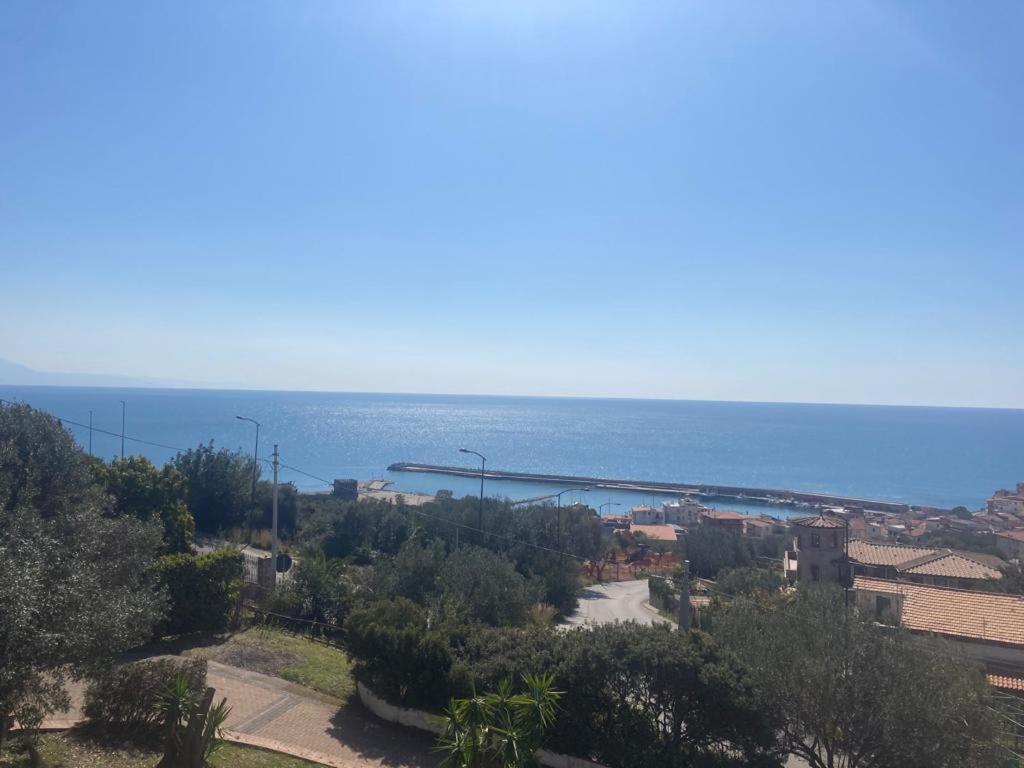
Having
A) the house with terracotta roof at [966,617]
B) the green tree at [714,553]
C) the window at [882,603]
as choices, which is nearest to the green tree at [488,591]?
the house with terracotta roof at [966,617]

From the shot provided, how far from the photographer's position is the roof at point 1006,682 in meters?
15.8

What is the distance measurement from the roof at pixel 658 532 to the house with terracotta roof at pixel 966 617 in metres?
33.6

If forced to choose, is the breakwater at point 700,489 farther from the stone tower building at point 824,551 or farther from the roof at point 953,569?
the stone tower building at point 824,551

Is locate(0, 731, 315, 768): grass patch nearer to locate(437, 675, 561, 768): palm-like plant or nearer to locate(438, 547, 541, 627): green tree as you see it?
locate(437, 675, 561, 768): palm-like plant

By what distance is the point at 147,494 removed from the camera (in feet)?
83.0

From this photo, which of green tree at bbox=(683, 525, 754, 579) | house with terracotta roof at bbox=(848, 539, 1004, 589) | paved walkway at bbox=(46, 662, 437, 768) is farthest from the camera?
green tree at bbox=(683, 525, 754, 579)

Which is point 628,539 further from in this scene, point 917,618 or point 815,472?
point 815,472

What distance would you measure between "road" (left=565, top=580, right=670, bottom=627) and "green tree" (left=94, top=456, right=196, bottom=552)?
15284 millimetres

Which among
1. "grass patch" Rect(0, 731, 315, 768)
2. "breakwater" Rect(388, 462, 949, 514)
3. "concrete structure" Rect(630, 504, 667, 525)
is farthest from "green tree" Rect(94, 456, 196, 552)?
"breakwater" Rect(388, 462, 949, 514)

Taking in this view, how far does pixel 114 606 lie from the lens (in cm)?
819

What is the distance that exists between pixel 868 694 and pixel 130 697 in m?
11.6

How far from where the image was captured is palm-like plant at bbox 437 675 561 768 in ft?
28.0

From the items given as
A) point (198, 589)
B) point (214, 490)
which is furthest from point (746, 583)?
point (214, 490)

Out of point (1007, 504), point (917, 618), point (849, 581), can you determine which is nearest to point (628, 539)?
point (849, 581)
